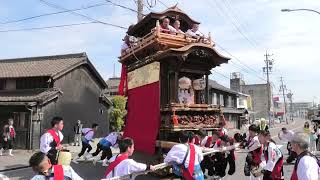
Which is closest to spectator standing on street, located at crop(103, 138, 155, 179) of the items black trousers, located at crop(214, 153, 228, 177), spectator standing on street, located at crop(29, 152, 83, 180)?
spectator standing on street, located at crop(29, 152, 83, 180)

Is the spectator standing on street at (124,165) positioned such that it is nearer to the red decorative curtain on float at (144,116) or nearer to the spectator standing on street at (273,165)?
the spectator standing on street at (273,165)

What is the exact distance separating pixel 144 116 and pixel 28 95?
42.9 feet

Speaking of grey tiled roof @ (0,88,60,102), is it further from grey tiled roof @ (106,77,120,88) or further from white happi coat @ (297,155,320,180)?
grey tiled roof @ (106,77,120,88)

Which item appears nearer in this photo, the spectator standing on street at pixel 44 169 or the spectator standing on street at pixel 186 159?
the spectator standing on street at pixel 44 169

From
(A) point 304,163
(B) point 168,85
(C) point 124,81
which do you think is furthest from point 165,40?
(A) point 304,163

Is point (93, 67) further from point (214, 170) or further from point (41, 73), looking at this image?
point (214, 170)

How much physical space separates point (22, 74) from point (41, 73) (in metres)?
1.78

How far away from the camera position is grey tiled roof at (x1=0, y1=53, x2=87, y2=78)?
24938 millimetres

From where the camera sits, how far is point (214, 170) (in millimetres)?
10547

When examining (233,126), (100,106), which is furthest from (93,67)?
(233,126)

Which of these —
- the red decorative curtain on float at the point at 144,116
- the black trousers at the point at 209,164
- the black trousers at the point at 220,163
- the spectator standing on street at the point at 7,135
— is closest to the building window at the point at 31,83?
the spectator standing on street at the point at 7,135

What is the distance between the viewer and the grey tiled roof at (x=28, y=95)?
22.1 metres

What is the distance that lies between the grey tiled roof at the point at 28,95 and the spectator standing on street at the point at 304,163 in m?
18.9

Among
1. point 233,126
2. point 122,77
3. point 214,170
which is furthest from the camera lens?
point 233,126
